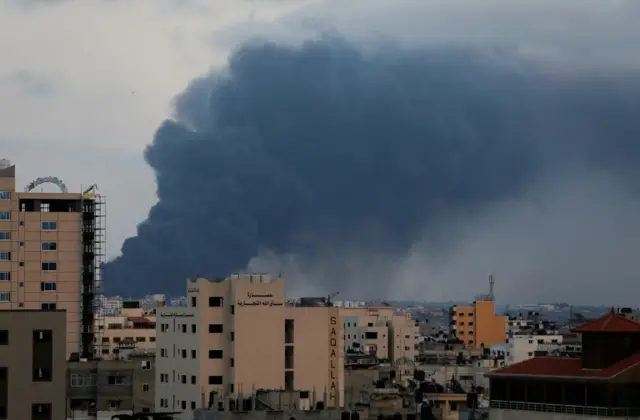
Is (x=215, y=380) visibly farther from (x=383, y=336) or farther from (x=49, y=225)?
(x=383, y=336)

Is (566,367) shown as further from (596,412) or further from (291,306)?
(291,306)

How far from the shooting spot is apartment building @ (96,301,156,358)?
106 metres

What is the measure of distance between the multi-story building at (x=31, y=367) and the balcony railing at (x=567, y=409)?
1591 cm

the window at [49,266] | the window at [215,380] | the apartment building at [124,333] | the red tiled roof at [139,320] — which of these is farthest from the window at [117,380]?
the red tiled roof at [139,320]

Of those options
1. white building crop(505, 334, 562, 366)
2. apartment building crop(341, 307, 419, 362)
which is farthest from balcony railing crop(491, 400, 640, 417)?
apartment building crop(341, 307, 419, 362)

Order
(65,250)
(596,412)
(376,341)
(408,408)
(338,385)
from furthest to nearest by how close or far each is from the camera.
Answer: (376,341), (65,250), (338,385), (408,408), (596,412)

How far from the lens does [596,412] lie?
→ 44.8 m

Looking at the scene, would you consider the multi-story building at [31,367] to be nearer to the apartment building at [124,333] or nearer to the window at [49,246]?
the window at [49,246]

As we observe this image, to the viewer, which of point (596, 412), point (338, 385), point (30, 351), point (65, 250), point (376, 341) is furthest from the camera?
point (376, 341)

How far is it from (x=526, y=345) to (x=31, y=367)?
93.4m

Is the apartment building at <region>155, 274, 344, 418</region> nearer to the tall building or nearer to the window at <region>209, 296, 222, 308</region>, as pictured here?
the window at <region>209, 296, 222, 308</region>

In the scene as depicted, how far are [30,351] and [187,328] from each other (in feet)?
110

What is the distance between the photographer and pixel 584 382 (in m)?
45.3

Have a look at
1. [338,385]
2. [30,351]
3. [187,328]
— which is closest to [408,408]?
[338,385]
